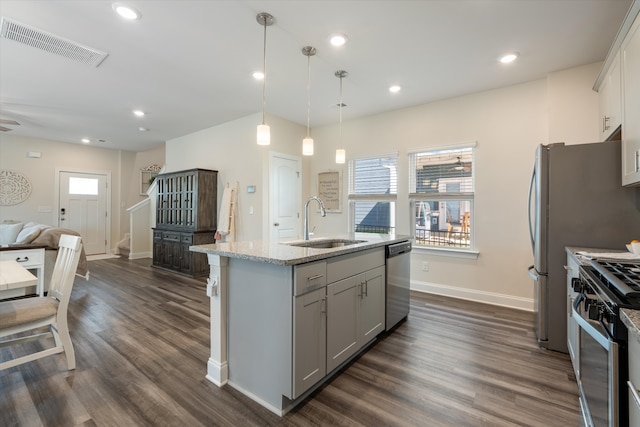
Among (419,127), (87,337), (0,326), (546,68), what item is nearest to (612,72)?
(546,68)

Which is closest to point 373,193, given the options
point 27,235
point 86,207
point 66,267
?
point 66,267

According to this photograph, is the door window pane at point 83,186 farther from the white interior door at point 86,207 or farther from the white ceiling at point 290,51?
the white ceiling at point 290,51

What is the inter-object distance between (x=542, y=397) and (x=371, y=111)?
13.2 feet

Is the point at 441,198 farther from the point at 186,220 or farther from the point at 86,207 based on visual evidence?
the point at 86,207

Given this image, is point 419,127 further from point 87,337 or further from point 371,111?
point 87,337

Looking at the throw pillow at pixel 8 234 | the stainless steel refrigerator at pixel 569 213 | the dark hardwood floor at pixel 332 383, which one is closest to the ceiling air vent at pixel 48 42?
the dark hardwood floor at pixel 332 383

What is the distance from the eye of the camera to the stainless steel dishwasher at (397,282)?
9.12ft

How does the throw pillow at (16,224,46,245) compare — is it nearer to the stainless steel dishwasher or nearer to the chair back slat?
the chair back slat

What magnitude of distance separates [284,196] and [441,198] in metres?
2.54

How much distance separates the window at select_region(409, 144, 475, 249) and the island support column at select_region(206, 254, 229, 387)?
126 inches

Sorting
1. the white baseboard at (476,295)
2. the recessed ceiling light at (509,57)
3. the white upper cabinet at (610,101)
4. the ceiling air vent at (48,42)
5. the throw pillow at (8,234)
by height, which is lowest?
the white baseboard at (476,295)

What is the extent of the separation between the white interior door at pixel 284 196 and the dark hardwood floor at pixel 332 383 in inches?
82.0

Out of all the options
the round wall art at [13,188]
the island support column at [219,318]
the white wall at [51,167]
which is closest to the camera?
the island support column at [219,318]

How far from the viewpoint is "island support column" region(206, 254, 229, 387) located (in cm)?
203
